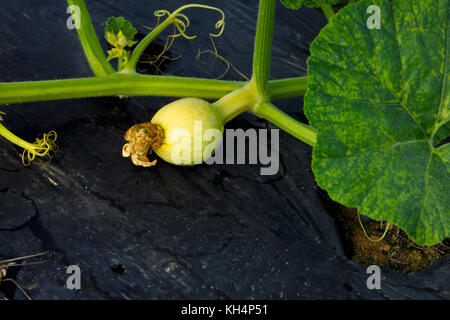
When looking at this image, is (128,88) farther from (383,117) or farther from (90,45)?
(383,117)

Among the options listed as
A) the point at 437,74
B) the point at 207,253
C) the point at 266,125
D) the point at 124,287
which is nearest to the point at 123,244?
the point at 124,287

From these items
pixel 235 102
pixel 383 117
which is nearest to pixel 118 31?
pixel 235 102

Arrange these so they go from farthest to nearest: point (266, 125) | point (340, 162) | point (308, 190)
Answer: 1. point (266, 125)
2. point (308, 190)
3. point (340, 162)

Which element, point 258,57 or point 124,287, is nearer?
point 124,287

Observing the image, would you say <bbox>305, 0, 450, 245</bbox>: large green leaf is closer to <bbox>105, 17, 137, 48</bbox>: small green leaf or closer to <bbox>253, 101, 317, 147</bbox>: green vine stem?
<bbox>253, 101, 317, 147</bbox>: green vine stem
